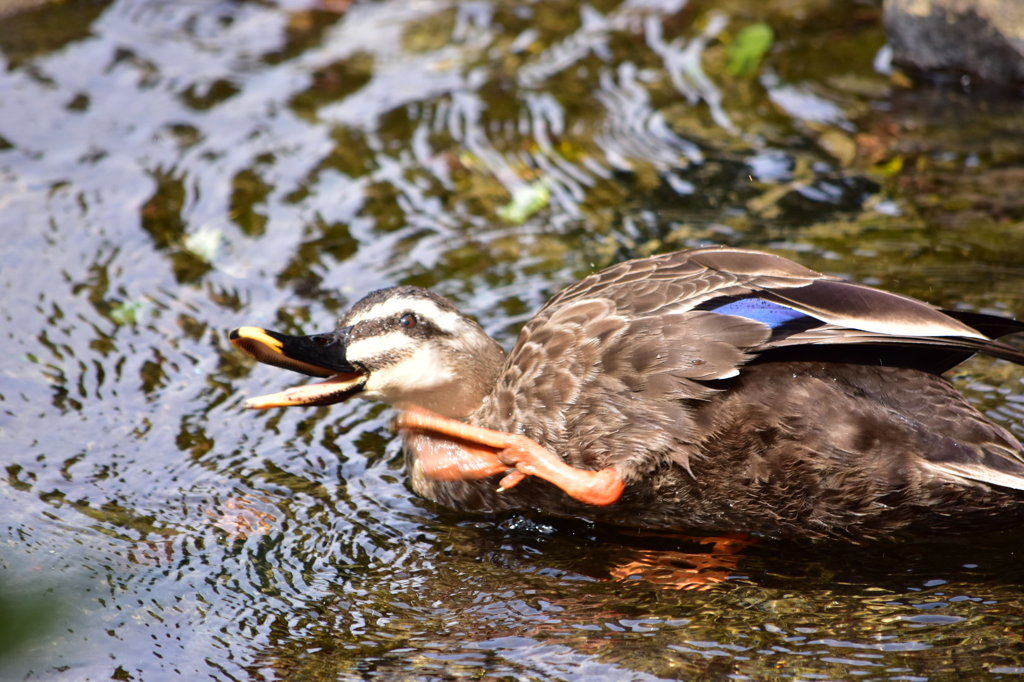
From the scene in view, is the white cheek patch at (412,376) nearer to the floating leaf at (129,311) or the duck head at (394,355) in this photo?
the duck head at (394,355)

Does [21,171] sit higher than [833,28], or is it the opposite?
[833,28]

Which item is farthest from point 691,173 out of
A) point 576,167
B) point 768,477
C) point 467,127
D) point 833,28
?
point 768,477

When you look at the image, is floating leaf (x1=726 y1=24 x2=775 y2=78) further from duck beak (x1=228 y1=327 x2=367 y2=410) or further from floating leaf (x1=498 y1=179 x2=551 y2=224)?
duck beak (x1=228 y1=327 x2=367 y2=410)

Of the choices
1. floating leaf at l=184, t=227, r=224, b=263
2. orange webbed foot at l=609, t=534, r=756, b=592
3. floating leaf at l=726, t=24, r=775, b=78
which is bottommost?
orange webbed foot at l=609, t=534, r=756, b=592

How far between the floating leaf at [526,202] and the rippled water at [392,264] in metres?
0.02

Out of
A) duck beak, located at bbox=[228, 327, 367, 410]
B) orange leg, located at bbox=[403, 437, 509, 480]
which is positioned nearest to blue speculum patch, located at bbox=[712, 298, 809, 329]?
orange leg, located at bbox=[403, 437, 509, 480]

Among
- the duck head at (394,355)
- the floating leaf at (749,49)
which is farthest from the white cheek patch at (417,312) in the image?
the floating leaf at (749,49)

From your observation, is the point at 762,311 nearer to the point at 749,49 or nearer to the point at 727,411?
the point at 727,411

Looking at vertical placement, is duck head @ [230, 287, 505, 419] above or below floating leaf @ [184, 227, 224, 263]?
above

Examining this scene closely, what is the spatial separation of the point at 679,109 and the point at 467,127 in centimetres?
146

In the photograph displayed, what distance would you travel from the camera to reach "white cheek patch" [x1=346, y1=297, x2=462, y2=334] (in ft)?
15.9

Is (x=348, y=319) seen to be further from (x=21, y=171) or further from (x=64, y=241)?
(x=21, y=171)

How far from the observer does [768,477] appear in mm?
4180

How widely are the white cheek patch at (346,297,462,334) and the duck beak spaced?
0.11m
